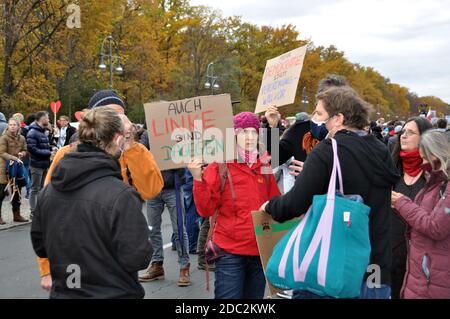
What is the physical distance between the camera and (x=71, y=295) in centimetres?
255

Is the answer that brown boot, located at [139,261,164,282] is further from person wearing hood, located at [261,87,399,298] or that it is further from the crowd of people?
person wearing hood, located at [261,87,399,298]

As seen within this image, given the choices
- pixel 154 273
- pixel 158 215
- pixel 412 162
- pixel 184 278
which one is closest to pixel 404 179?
pixel 412 162

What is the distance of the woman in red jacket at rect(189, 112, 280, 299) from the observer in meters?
3.55

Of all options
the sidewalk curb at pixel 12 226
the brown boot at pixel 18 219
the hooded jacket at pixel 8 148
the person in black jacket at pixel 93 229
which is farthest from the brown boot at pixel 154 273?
the hooded jacket at pixel 8 148

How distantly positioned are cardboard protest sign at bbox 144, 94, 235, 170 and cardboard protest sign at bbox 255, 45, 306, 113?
2.59 feet

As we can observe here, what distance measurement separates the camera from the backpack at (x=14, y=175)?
9711 mm

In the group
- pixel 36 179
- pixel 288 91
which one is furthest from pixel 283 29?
pixel 288 91

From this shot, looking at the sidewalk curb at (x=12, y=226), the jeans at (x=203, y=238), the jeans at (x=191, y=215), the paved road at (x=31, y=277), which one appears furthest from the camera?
the sidewalk curb at (x=12, y=226)

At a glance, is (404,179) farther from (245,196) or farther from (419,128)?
(245,196)

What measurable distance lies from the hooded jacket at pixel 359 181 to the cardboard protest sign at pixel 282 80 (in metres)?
1.86

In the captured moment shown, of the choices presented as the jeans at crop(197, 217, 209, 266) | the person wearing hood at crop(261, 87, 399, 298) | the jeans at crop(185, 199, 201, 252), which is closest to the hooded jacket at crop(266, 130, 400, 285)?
the person wearing hood at crop(261, 87, 399, 298)

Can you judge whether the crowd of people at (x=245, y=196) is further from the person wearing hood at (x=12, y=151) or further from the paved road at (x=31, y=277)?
the person wearing hood at (x=12, y=151)

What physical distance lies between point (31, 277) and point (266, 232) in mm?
3842

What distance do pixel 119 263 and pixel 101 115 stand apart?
730mm
